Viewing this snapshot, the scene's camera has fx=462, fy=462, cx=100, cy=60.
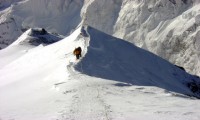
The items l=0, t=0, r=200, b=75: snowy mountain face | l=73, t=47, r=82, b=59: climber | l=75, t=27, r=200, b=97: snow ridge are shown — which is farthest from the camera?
l=0, t=0, r=200, b=75: snowy mountain face

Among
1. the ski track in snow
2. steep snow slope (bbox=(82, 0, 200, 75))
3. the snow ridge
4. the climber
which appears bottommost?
steep snow slope (bbox=(82, 0, 200, 75))

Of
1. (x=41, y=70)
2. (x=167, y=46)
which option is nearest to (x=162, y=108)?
(x=41, y=70)

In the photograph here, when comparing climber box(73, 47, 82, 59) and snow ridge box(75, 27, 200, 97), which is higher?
climber box(73, 47, 82, 59)

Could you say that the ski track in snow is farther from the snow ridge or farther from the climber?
the climber

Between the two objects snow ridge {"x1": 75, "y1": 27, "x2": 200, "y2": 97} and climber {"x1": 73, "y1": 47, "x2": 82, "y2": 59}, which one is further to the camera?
climber {"x1": 73, "y1": 47, "x2": 82, "y2": 59}

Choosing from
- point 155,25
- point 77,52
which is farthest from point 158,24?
point 77,52

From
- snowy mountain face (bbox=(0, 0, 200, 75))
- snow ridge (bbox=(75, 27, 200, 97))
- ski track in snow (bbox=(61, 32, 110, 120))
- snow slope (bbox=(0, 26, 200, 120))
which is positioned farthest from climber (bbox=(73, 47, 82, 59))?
snowy mountain face (bbox=(0, 0, 200, 75))

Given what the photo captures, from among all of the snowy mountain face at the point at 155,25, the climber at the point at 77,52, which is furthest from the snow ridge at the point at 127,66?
the snowy mountain face at the point at 155,25

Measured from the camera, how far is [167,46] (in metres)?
159

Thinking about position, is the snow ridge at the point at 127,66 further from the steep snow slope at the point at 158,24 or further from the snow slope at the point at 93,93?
the steep snow slope at the point at 158,24

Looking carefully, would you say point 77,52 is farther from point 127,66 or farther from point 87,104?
point 87,104

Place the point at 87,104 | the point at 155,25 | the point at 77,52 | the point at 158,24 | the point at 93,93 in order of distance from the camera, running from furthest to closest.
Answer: the point at 155,25, the point at 158,24, the point at 77,52, the point at 93,93, the point at 87,104

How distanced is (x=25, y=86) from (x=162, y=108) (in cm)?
1500

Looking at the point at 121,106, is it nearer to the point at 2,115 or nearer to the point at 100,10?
the point at 2,115
